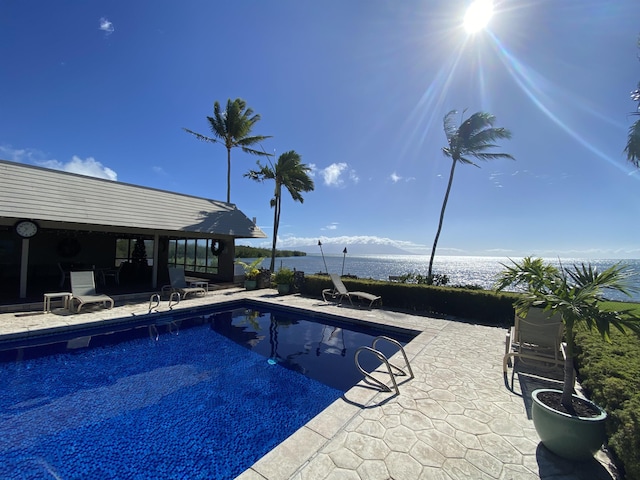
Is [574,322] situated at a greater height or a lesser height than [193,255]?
lesser

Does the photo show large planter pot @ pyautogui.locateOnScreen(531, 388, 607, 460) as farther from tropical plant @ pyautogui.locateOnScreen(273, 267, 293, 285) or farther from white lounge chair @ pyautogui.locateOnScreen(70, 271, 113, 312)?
tropical plant @ pyautogui.locateOnScreen(273, 267, 293, 285)

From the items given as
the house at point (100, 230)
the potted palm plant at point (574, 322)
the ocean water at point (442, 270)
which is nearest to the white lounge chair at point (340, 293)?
the ocean water at point (442, 270)

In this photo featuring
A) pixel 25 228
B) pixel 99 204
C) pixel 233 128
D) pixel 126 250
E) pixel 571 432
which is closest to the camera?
pixel 571 432

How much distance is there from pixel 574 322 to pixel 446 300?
7.30 meters

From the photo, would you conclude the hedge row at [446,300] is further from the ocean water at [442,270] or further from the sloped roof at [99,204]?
the sloped roof at [99,204]

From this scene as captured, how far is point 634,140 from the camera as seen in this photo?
821 centimetres

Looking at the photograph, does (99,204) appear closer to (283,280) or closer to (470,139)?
(283,280)

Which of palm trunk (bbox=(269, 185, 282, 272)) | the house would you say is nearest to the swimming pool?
the house

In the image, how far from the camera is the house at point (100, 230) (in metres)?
8.59

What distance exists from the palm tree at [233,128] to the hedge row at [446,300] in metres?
12.9

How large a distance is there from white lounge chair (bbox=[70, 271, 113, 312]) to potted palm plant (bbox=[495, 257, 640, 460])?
33.3 feet

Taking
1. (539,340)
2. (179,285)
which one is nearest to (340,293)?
(179,285)

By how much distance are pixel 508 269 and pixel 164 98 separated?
1529cm

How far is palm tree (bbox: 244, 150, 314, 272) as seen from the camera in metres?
17.4
